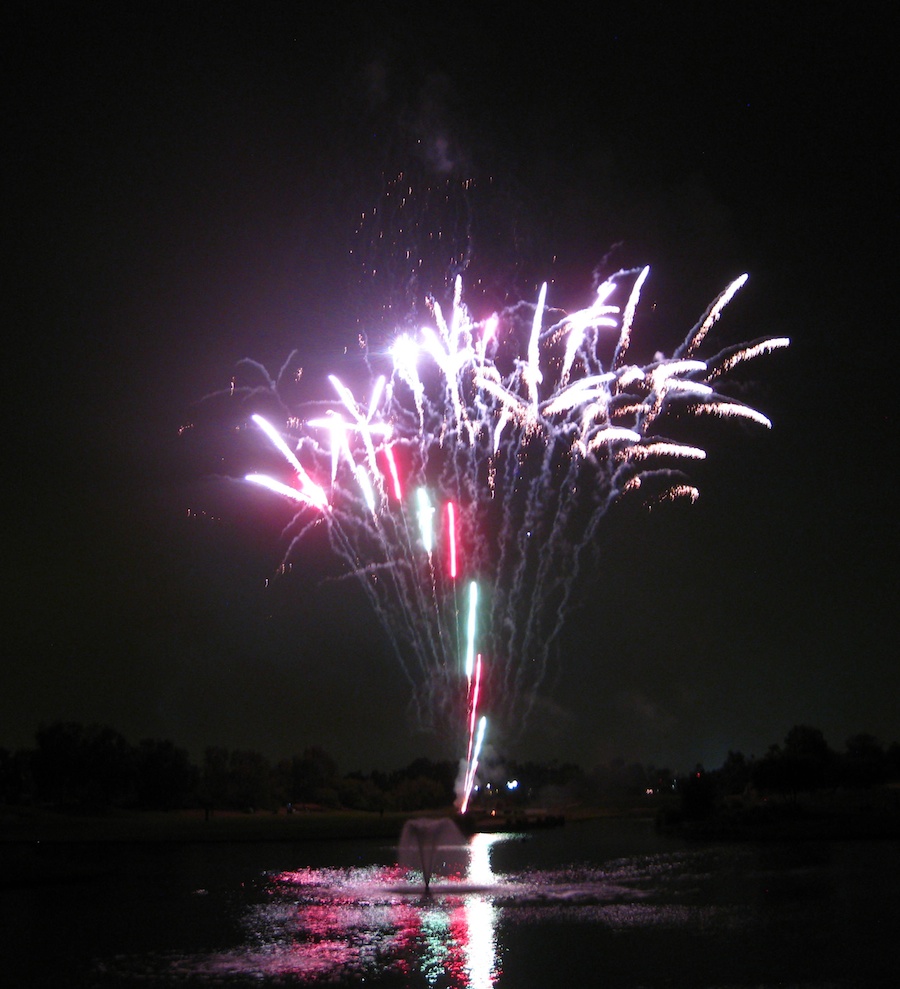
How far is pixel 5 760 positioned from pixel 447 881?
7649 centimetres

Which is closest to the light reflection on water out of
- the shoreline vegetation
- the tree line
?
the shoreline vegetation

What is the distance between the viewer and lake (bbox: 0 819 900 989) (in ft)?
47.5

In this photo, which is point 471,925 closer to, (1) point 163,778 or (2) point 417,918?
(2) point 417,918

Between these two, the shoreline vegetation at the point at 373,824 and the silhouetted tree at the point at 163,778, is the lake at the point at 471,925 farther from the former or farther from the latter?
the silhouetted tree at the point at 163,778

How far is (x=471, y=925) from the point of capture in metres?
19.3

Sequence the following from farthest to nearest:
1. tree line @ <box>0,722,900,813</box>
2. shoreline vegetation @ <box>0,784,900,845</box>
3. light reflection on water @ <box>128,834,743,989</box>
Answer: tree line @ <box>0,722,900,813</box> → shoreline vegetation @ <box>0,784,900,845</box> → light reflection on water @ <box>128,834,743,989</box>

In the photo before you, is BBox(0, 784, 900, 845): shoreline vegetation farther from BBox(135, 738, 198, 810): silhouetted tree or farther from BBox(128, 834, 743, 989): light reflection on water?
BBox(128, 834, 743, 989): light reflection on water

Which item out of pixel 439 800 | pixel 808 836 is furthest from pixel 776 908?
pixel 439 800

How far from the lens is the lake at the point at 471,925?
1448 cm

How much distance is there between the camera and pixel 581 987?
1338 cm

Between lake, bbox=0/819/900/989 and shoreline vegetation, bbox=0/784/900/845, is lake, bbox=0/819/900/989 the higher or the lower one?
the lower one

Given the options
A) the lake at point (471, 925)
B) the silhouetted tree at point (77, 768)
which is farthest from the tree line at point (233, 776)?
the lake at point (471, 925)

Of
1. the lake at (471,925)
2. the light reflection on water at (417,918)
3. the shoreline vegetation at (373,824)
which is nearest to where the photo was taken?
the lake at (471,925)

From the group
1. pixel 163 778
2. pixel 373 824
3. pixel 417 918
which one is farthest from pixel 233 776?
pixel 417 918
